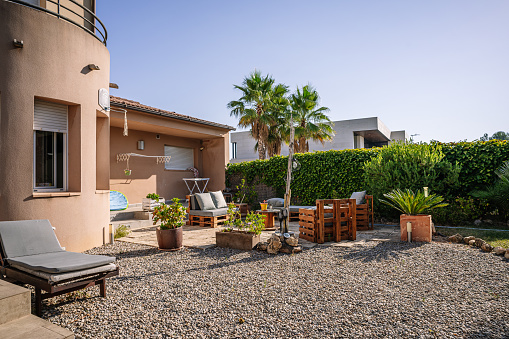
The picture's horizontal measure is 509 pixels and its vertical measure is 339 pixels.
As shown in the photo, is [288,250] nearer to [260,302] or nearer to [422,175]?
[260,302]

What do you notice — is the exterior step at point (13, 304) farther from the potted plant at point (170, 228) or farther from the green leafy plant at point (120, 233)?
the green leafy plant at point (120, 233)

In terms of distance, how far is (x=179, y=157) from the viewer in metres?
13.4

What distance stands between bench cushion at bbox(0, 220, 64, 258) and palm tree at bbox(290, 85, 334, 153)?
1352 cm

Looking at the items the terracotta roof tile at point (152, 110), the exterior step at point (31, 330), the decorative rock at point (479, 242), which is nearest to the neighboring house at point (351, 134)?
the terracotta roof tile at point (152, 110)

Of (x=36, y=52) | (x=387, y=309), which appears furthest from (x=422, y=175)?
(x=36, y=52)

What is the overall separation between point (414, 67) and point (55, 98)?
884 cm

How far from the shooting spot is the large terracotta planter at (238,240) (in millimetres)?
5824

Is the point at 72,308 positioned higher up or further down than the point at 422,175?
further down

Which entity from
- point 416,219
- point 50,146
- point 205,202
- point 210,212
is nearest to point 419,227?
point 416,219

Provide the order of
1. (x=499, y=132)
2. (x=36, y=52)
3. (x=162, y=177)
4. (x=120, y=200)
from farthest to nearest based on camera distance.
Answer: (x=499, y=132) → (x=162, y=177) → (x=120, y=200) → (x=36, y=52)

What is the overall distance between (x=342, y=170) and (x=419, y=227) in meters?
4.57

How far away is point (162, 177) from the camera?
41.3 feet

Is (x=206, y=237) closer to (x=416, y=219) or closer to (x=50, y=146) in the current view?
(x=50, y=146)

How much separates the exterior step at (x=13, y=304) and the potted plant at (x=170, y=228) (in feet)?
10.1
